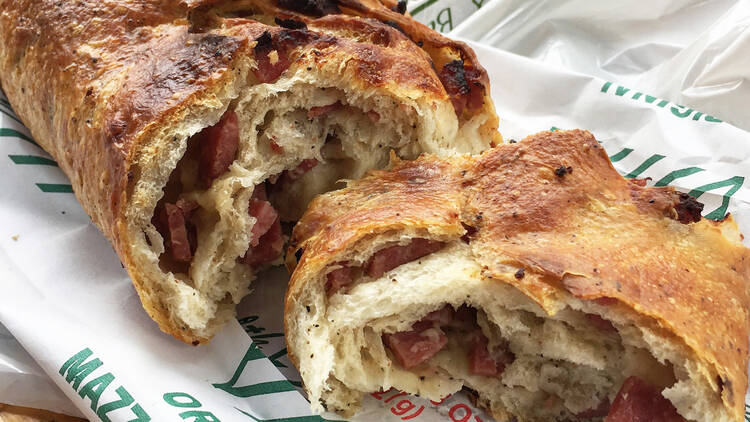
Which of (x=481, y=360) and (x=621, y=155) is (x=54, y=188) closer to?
(x=481, y=360)

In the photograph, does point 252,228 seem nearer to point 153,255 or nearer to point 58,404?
point 153,255

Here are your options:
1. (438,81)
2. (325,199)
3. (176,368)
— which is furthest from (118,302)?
(438,81)

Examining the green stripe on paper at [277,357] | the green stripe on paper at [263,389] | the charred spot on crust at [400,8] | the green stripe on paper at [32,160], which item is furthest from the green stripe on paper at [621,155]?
the green stripe on paper at [32,160]

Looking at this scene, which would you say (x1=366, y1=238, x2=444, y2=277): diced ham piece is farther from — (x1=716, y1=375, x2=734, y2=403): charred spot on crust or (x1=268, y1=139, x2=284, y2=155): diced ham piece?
(x1=716, y1=375, x2=734, y2=403): charred spot on crust

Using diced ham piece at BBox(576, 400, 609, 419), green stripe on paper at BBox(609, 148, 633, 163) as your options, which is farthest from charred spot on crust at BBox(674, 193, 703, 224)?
green stripe on paper at BBox(609, 148, 633, 163)

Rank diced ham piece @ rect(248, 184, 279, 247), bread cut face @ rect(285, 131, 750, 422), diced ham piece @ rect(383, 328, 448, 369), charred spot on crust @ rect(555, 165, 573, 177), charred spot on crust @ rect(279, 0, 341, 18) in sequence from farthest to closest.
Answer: charred spot on crust @ rect(279, 0, 341, 18) → diced ham piece @ rect(248, 184, 279, 247) → charred spot on crust @ rect(555, 165, 573, 177) → diced ham piece @ rect(383, 328, 448, 369) → bread cut face @ rect(285, 131, 750, 422)

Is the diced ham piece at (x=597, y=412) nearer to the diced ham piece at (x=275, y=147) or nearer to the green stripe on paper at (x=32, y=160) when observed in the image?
the diced ham piece at (x=275, y=147)

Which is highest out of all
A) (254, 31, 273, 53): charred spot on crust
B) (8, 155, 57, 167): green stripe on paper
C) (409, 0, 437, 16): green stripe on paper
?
(254, 31, 273, 53): charred spot on crust
